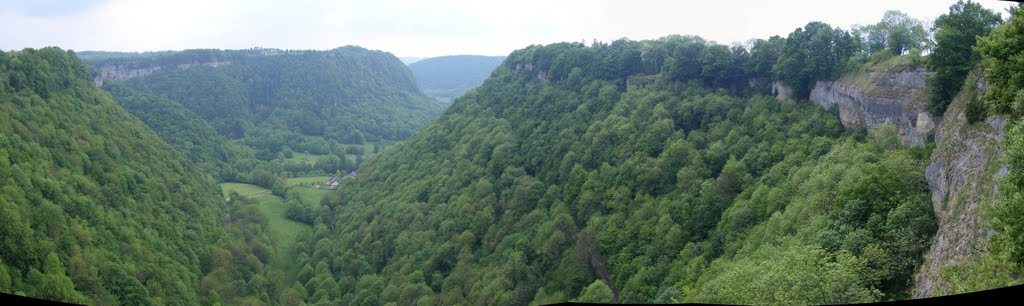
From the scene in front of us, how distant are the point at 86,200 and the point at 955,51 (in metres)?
63.6

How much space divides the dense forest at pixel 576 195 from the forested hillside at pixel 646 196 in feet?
0.59

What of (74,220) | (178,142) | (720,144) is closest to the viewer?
(720,144)

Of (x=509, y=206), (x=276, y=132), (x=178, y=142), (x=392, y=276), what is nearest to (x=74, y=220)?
(x=392, y=276)

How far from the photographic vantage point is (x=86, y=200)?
55562mm

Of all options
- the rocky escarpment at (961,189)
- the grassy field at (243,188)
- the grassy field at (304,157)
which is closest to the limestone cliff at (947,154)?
the rocky escarpment at (961,189)

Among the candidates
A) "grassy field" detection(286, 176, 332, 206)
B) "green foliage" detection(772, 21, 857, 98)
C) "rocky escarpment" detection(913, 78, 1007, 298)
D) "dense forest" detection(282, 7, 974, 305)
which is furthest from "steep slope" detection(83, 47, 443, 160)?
"rocky escarpment" detection(913, 78, 1007, 298)

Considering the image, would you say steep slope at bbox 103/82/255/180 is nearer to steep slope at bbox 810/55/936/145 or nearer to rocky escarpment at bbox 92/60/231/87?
rocky escarpment at bbox 92/60/231/87

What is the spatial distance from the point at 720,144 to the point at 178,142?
350 feet

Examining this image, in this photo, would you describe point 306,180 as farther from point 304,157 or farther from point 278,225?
point 278,225

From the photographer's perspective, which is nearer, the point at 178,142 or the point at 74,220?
the point at 74,220

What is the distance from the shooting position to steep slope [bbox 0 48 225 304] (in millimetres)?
46603

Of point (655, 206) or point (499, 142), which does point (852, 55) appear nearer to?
point (655, 206)

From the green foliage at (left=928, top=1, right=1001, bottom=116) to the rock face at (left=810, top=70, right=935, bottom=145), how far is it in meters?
1.30

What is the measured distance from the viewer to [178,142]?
121 meters
